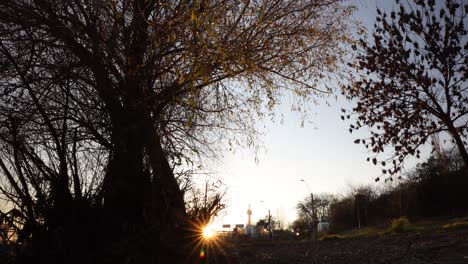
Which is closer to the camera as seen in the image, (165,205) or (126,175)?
(126,175)

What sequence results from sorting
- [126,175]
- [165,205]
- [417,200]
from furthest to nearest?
[417,200], [165,205], [126,175]

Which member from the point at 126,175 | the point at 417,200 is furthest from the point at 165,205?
the point at 417,200

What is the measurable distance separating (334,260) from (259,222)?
45.9 metres

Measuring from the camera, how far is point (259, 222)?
55188mm

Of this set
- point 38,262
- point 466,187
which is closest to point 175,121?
point 38,262

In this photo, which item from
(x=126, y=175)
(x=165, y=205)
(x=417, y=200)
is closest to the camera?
(x=126, y=175)

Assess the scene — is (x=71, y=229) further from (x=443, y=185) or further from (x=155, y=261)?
(x=443, y=185)

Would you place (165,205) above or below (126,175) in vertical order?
below

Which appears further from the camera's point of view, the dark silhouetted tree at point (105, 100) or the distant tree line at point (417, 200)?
the distant tree line at point (417, 200)

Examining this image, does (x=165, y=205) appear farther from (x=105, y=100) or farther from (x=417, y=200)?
(x=417, y=200)

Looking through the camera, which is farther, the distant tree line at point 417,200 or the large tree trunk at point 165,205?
the distant tree line at point 417,200

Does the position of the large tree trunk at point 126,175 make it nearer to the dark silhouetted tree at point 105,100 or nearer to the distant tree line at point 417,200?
the dark silhouetted tree at point 105,100

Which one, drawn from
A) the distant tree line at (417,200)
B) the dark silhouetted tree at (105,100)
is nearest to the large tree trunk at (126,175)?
the dark silhouetted tree at (105,100)

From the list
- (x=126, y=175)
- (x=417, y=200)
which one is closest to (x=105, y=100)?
(x=126, y=175)
